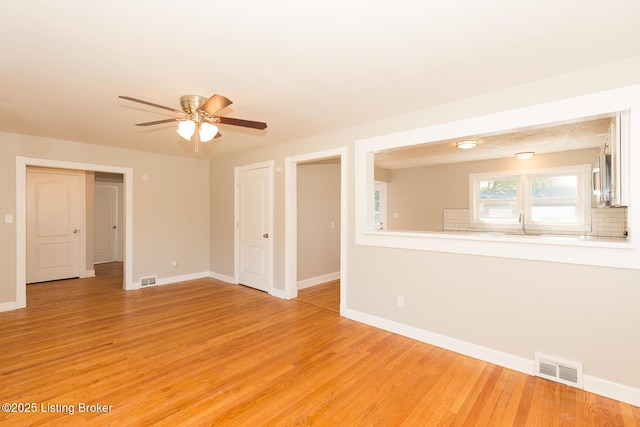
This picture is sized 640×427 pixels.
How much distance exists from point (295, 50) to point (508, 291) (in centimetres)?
265

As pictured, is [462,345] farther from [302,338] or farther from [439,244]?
[302,338]

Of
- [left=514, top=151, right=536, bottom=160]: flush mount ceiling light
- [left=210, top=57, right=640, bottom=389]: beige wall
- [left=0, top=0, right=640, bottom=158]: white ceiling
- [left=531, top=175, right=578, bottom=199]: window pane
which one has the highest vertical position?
[left=0, top=0, right=640, bottom=158]: white ceiling

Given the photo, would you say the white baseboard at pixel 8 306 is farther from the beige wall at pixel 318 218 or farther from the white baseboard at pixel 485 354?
the white baseboard at pixel 485 354

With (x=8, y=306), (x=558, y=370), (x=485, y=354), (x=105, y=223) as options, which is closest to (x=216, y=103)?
(x=485, y=354)

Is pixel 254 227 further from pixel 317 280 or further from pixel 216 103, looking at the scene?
pixel 216 103

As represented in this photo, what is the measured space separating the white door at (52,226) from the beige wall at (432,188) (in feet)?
22.5

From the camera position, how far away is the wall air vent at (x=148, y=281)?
213 inches

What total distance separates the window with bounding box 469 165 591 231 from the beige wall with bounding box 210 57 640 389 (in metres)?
3.69

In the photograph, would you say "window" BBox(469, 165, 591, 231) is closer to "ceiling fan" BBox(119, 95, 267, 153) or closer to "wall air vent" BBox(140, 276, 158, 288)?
"ceiling fan" BBox(119, 95, 267, 153)

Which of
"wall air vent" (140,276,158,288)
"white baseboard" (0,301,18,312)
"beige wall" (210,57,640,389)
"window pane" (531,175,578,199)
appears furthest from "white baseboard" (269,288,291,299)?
"window pane" (531,175,578,199)

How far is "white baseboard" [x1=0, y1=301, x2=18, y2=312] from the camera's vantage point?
163 inches

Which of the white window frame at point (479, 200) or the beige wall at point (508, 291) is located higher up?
the white window frame at point (479, 200)

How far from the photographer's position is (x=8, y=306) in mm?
4195

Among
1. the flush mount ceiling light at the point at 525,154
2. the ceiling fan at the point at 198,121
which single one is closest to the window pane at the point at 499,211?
the flush mount ceiling light at the point at 525,154
